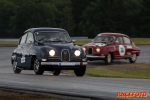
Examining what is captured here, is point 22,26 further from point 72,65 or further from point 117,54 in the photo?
point 72,65

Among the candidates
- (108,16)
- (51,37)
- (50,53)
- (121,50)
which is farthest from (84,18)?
(50,53)

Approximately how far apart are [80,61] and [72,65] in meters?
0.34

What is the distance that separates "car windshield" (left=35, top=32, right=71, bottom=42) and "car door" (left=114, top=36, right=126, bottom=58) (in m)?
10.2

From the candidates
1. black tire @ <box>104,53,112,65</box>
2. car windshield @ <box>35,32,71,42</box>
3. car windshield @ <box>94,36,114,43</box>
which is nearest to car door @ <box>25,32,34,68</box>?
car windshield @ <box>35,32,71,42</box>

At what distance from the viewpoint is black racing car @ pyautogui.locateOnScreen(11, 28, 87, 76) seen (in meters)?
17.8

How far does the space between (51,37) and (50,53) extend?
4.34 feet

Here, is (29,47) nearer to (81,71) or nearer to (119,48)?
(81,71)

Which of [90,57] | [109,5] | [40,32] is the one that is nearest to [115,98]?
[40,32]

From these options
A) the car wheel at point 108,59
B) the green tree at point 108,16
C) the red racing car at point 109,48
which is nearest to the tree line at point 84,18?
the green tree at point 108,16

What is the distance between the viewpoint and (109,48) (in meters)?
28.8

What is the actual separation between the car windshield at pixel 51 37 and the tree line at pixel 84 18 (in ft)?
308

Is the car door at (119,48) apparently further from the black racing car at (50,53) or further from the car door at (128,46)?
the black racing car at (50,53)

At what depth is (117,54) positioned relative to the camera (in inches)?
1160

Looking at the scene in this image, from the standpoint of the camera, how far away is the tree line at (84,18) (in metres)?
116
